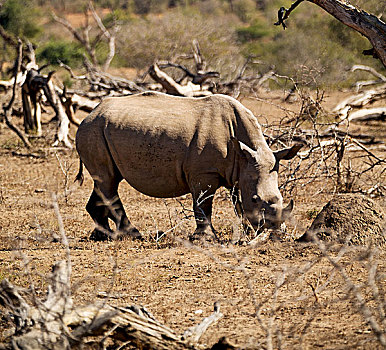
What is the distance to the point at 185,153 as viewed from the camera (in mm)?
7133

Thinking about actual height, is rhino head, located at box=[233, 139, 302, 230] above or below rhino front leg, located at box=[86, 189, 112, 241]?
above

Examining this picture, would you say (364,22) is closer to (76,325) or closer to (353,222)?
(353,222)

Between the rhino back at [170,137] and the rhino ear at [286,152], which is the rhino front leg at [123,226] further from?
the rhino ear at [286,152]

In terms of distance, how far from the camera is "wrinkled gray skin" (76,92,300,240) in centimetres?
688

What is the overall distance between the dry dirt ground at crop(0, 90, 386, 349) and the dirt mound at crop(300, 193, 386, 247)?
0.17m

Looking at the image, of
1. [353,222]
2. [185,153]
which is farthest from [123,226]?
[353,222]

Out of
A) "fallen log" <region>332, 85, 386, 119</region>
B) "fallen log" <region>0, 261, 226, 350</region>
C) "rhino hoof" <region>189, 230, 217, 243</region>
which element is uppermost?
"fallen log" <region>0, 261, 226, 350</region>

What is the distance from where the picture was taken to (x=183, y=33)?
27203 millimetres

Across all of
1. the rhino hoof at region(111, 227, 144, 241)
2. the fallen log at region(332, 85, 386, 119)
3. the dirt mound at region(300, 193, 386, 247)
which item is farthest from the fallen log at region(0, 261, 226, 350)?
the fallen log at region(332, 85, 386, 119)

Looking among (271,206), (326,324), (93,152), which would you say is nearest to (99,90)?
(93,152)

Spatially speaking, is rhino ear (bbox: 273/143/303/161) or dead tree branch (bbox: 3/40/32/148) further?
dead tree branch (bbox: 3/40/32/148)

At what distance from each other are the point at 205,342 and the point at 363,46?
21493 millimetres

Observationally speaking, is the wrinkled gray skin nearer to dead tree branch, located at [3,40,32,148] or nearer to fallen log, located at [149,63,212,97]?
fallen log, located at [149,63,212,97]

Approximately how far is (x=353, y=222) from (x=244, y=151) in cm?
135
